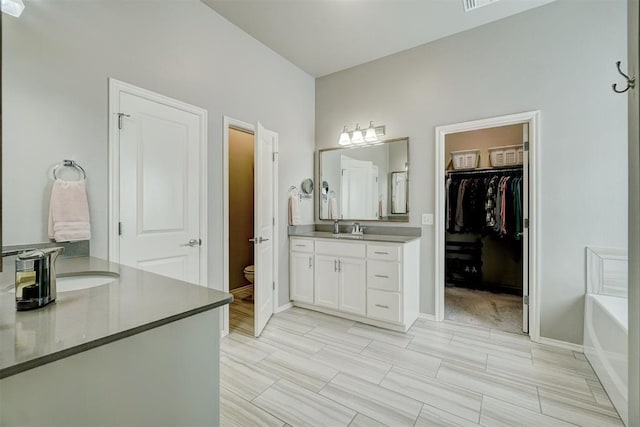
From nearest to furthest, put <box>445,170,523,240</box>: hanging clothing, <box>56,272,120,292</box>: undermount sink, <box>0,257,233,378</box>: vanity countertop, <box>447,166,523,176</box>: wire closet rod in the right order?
1. <box>0,257,233,378</box>: vanity countertop
2. <box>56,272,120,292</box>: undermount sink
3. <box>445,170,523,240</box>: hanging clothing
4. <box>447,166,523,176</box>: wire closet rod

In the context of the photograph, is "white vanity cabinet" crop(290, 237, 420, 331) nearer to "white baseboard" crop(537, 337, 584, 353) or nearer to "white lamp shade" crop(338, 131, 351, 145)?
"white baseboard" crop(537, 337, 584, 353)

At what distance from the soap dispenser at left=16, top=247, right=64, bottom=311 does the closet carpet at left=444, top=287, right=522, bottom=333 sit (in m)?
3.28

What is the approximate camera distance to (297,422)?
173 centimetres

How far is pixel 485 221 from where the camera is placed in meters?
4.06

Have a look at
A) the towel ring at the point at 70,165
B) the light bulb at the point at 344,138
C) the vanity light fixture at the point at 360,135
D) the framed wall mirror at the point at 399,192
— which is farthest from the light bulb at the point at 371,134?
the towel ring at the point at 70,165

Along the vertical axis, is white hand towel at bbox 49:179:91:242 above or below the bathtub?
above

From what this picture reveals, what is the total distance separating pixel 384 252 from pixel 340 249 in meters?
0.48

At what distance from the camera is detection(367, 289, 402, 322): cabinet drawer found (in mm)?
2896

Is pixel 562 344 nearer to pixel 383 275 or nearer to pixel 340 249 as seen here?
pixel 383 275

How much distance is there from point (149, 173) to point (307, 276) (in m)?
1.91

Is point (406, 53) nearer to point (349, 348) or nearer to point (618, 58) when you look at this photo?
point (618, 58)

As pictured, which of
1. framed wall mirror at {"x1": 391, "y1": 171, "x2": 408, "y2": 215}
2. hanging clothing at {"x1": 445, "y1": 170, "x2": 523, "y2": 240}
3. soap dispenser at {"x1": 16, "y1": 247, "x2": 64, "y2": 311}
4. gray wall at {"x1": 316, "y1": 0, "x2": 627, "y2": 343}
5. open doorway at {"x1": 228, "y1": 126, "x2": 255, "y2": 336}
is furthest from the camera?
open doorway at {"x1": 228, "y1": 126, "x2": 255, "y2": 336}

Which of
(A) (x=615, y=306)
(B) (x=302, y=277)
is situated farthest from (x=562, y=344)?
(B) (x=302, y=277)

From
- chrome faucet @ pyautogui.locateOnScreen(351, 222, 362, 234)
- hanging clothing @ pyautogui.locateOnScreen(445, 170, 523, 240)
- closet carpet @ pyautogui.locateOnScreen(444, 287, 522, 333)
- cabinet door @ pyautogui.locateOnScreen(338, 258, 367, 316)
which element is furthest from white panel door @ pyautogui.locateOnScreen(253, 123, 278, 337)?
hanging clothing @ pyautogui.locateOnScreen(445, 170, 523, 240)
